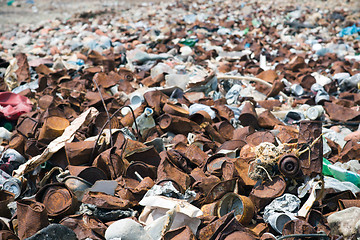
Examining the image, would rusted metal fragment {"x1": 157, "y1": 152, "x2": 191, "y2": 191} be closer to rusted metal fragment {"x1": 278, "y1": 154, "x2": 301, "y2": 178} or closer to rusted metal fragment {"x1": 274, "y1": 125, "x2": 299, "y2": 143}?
rusted metal fragment {"x1": 278, "y1": 154, "x2": 301, "y2": 178}

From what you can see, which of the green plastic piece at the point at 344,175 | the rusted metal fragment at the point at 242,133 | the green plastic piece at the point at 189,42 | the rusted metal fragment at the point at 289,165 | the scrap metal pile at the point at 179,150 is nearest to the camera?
the scrap metal pile at the point at 179,150

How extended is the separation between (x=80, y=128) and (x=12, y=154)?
559 millimetres

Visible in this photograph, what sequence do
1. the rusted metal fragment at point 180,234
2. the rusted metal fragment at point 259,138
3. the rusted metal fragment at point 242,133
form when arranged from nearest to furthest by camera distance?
1. the rusted metal fragment at point 180,234
2. the rusted metal fragment at point 259,138
3. the rusted metal fragment at point 242,133

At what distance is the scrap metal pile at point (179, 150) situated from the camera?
1831mm

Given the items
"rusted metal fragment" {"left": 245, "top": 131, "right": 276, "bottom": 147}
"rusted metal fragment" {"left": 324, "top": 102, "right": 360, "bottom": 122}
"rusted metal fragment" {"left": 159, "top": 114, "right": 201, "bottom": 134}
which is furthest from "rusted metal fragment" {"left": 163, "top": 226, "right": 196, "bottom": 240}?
"rusted metal fragment" {"left": 324, "top": 102, "right": 360, "bottom": 122}

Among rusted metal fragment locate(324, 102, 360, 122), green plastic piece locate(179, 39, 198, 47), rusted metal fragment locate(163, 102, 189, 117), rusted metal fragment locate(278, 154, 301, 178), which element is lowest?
rusted metal fragment locate(324, 102, 360, 122)

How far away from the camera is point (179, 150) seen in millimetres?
2652

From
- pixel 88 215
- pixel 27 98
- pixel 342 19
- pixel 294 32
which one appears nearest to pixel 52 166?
pixel 88 215

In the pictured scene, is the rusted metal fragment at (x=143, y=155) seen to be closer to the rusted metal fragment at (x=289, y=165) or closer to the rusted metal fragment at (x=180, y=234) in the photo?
the rusted metal fragment at (x=180, y=234)

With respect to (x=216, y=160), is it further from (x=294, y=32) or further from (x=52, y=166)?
(x=294, y=32)

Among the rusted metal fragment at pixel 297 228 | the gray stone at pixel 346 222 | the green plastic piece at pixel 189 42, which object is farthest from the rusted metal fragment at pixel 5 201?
the green plastic piece at pixel 189 42

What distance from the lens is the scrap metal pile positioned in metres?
1.83

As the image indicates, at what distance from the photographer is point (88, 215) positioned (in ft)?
6.21

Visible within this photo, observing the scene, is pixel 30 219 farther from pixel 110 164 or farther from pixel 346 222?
pixel 346 222
